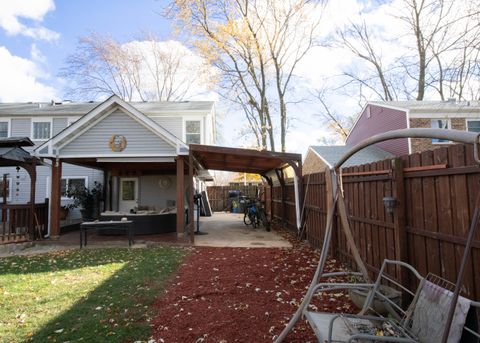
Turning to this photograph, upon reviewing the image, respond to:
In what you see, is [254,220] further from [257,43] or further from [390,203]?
[257,43]

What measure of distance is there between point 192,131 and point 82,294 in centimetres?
1180

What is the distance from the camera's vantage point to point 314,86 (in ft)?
86.1

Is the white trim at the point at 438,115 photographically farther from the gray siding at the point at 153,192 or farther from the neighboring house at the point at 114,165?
the gray siding at the point at 153,192

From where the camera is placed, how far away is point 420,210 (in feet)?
11.7

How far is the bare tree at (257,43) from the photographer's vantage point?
20.3 metres

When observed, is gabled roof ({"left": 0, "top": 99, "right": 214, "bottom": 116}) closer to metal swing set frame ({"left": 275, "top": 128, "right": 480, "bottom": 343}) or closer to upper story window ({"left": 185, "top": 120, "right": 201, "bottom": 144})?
upper story window ({"left": 185, "top": 120, "right": 201, "bottom": 144})

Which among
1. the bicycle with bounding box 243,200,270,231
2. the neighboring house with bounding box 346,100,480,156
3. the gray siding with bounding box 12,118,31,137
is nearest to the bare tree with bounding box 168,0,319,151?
the neighboring house with bounding box 346,100,480,156

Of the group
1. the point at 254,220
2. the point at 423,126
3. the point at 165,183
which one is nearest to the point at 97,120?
the point at 165,183

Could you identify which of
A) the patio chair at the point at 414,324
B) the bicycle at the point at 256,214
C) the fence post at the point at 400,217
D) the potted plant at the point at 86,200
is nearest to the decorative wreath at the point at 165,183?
the potted plant at the point at 86,200

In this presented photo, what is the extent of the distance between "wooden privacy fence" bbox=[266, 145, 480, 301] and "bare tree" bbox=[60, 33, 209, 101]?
23735 millimetres

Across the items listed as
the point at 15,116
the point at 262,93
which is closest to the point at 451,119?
the point at 262,93

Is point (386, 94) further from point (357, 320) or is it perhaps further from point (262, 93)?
point (357, 320)

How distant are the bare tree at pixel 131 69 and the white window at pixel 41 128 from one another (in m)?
10.7

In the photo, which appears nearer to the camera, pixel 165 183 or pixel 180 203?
pixel 180 203
